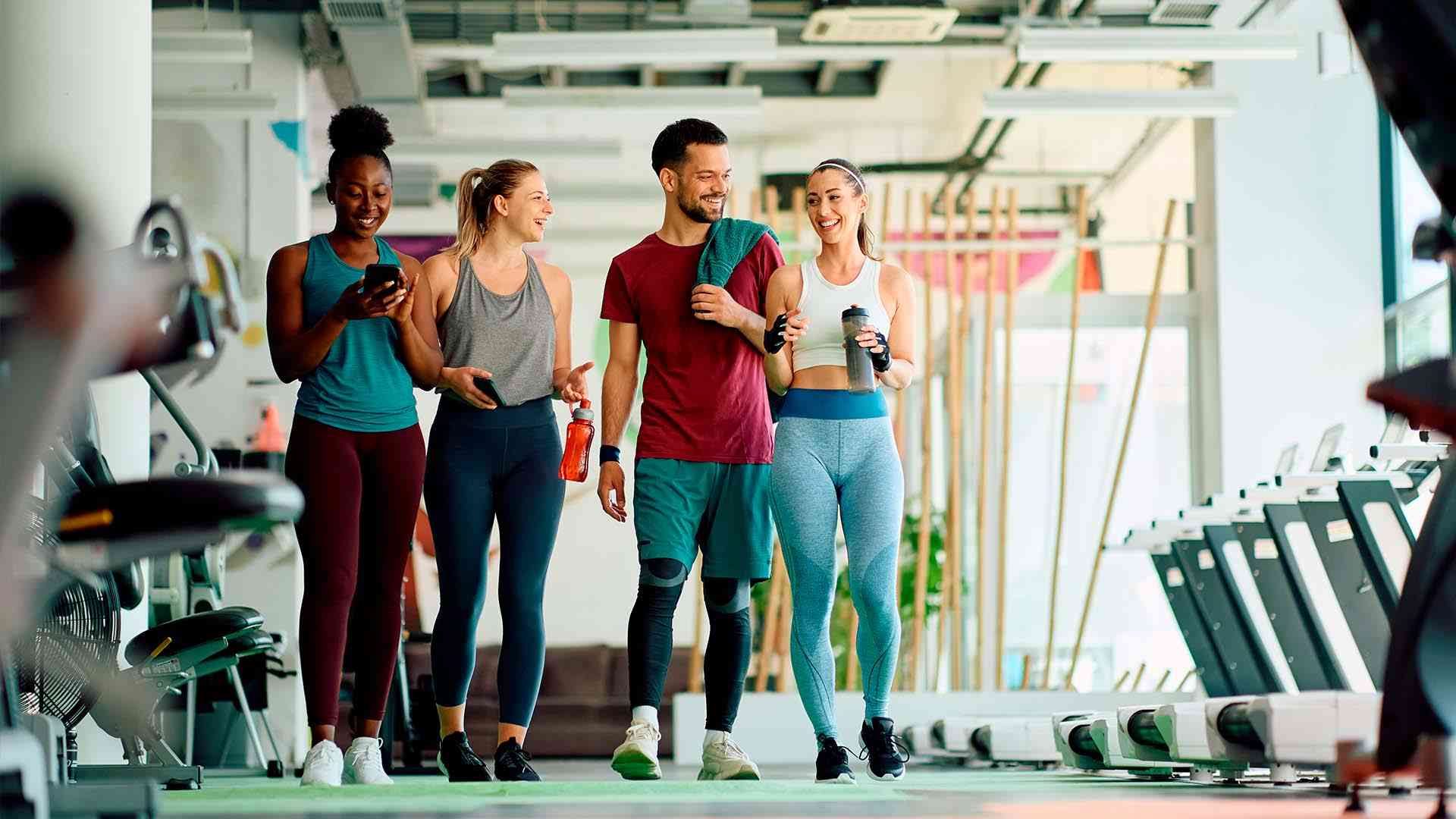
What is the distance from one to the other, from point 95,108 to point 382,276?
139cm

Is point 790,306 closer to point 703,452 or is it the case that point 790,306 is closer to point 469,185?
point 703,452

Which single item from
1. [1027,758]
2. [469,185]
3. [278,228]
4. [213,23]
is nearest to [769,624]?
[1027,758]

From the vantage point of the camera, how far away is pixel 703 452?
360 centimetres

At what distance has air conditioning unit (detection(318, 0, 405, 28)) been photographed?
7.82 meters

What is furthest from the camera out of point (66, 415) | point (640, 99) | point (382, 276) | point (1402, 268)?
point (1402, 268)

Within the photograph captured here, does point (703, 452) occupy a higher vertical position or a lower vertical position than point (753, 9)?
lower

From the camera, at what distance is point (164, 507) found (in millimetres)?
1573

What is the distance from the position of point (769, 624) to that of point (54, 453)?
19.5 feet

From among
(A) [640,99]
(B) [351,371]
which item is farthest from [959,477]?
(B) [351,371]

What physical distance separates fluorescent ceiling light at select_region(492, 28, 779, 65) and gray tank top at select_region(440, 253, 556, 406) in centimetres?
355

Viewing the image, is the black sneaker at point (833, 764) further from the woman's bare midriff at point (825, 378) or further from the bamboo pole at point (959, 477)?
the bamboo pole at point (959, 477)

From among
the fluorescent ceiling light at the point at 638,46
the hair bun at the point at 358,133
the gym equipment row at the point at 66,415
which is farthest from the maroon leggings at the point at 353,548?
the fluorescent ceiling light at the point at 638,46

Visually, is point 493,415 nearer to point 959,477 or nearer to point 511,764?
point 511,764

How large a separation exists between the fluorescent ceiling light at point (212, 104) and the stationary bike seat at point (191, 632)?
3.66 meters
